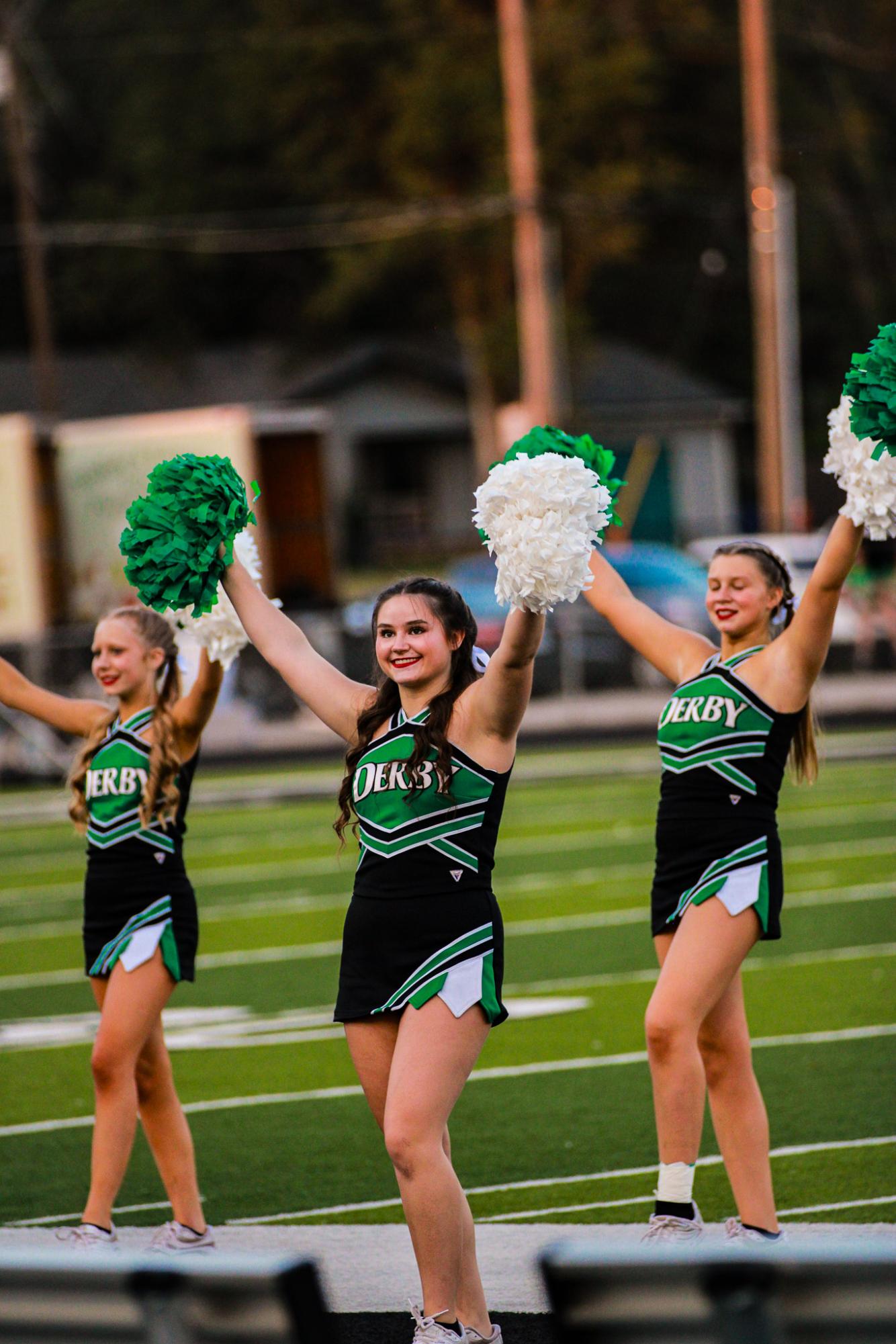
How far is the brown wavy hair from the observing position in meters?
4.91

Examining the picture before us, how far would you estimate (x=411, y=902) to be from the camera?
3805 mm

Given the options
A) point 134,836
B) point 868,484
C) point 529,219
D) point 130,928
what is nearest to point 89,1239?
point 130,928

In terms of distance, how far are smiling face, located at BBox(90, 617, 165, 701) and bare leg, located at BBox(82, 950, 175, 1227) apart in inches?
30.5

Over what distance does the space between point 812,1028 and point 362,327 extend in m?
45.5

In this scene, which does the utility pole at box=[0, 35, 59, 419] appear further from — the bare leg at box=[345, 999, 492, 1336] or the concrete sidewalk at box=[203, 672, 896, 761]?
the bare leg at box=[345, 999, 492, 1336]

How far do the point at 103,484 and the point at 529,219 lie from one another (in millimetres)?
6196

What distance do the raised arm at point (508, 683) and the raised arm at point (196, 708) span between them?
3.98 feet

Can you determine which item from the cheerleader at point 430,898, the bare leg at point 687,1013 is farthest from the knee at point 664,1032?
the cheerleader at point 430,898

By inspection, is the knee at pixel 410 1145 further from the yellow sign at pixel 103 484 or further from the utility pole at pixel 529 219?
the yellow sign at pixel 103 484

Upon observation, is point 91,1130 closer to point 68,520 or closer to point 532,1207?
point 532,1207

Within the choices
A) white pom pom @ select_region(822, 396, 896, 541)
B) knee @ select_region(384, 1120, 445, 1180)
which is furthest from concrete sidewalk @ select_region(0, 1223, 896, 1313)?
Answer: white pom pom @ select_region(822, 396, 896, 541)

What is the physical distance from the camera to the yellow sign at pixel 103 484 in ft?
75.9

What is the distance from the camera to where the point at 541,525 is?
360cm

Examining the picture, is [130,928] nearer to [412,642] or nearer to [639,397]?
[412,642]
